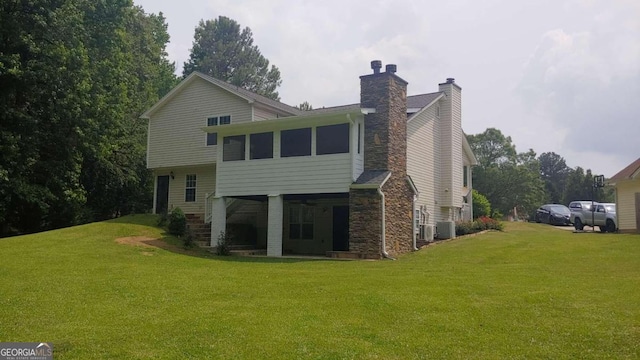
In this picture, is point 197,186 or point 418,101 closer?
point 418,101

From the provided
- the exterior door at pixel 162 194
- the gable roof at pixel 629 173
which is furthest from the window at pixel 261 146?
the gable roof at pixel 629 173

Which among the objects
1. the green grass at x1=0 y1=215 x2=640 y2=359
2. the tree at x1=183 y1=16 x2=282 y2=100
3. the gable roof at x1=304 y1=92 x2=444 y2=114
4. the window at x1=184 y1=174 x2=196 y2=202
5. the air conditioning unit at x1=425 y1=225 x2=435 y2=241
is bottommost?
the green grass at x1=0 y1=215 x2=640 y2=359

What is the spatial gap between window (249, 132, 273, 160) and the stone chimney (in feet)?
12.8

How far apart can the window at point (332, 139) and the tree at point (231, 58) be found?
36221mm

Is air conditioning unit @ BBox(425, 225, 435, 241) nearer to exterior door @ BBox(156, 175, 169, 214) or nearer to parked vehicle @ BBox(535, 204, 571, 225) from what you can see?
exterior door @ BBox(156, 175, 169, 214)

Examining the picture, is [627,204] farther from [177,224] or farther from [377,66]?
[177,224]

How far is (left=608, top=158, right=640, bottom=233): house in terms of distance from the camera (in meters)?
24.6

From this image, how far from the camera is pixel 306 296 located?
32.5ft

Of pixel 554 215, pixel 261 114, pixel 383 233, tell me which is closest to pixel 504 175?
pixel 554 215

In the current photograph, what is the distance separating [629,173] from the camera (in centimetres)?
2561

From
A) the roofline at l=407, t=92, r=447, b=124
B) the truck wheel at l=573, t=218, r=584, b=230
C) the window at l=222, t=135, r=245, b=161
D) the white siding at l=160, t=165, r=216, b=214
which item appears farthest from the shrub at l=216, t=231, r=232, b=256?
the truck wheel at l=573, t=218, r=584, b=230

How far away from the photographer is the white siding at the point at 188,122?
989 inches

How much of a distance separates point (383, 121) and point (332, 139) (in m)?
1.98

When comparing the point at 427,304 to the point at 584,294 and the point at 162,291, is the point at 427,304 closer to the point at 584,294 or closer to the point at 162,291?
the point at 584,294
